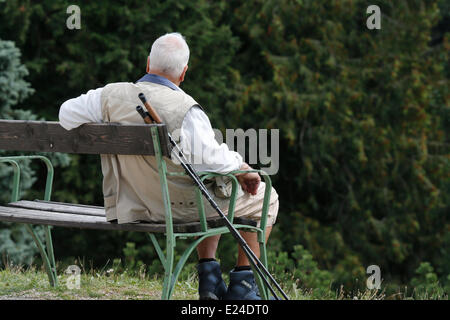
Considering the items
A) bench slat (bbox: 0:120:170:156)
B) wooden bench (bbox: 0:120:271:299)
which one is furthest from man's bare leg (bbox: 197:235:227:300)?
bench slat (bbox: 0:120:170:156)

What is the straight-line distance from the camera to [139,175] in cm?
373

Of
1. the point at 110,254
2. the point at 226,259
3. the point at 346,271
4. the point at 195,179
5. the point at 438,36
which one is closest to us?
the point at 195,179

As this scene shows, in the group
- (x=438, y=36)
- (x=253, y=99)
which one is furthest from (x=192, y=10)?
(x=438, y=36)

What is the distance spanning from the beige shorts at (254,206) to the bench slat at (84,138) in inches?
21.9

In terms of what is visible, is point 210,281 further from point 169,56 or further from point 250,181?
point 169,56

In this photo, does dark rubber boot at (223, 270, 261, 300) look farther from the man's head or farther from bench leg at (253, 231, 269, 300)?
the man's head

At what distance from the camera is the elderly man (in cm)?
363

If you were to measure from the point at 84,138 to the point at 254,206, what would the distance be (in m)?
0.90

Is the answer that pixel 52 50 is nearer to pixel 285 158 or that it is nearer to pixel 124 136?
pixel 285 158

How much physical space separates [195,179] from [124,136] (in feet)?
1.22

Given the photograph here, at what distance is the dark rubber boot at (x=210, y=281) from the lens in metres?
3.87

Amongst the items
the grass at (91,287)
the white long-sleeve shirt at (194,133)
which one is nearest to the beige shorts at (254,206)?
the white long-sleeve shirt at (194,133)

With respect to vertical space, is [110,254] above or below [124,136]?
below

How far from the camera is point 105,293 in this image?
4.68 metres
